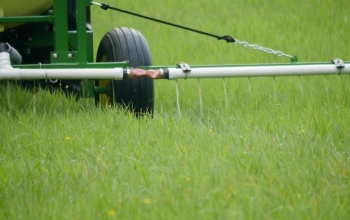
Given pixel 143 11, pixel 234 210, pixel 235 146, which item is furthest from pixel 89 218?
pixel 143 11

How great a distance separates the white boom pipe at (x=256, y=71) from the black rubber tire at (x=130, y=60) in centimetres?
21

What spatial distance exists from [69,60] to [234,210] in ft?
7.59

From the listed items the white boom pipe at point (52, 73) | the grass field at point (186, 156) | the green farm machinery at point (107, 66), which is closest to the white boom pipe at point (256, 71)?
the green farm machinery at point (107, 66)

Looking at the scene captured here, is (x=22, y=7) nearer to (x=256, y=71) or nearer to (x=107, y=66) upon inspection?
(x=107, y=66)

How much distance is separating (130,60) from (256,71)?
28.8 inches

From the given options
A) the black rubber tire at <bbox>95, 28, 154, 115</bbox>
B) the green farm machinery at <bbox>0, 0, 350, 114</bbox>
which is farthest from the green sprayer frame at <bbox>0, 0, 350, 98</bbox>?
the black rubber tire at <bbox>95, 28, 154, 115</bbox>

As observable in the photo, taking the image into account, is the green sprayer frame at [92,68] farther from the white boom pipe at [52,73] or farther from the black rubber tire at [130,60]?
the black rubber tire at [130,60]

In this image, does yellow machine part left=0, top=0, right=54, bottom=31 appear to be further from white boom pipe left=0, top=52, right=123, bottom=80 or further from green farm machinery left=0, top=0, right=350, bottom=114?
white boom pipe left=0, top=52, right=123, bottom=80

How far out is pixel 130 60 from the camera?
4574mm

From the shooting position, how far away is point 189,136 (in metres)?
3.61

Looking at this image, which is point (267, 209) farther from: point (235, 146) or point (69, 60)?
point (69, 60)

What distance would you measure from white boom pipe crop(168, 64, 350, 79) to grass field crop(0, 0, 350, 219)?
0.67 ft

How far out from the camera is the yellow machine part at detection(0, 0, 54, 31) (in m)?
4.64

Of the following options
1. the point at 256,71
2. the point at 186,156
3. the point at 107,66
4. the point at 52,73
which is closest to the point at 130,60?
the point at 107,66
